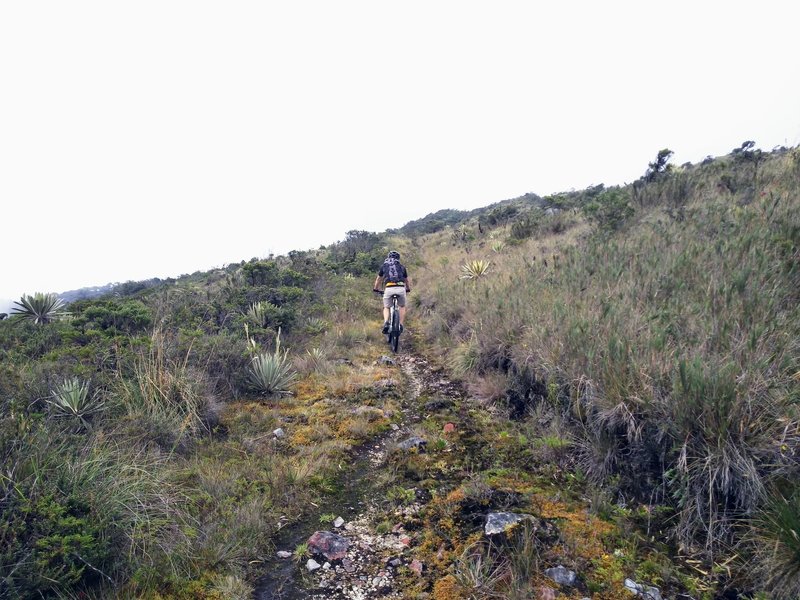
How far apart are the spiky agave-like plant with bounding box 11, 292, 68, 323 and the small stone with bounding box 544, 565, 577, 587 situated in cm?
896

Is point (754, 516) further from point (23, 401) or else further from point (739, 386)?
point (23, 401)

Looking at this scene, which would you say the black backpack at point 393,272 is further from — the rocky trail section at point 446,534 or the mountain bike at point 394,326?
the rocky trail section at point 446,534

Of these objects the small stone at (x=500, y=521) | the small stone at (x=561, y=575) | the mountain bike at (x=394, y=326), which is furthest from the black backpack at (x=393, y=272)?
the small stone at (x=561, y=575)

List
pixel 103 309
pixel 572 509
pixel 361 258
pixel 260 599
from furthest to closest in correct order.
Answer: pixel 361 258
pixel 103 309
pixel 572 509
pixel 260 599

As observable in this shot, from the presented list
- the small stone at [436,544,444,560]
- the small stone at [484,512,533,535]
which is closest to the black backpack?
the small stone at [484,512,533,535]

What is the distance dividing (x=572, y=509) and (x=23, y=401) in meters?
5.05

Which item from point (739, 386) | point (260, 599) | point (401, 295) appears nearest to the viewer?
point (260, 599)

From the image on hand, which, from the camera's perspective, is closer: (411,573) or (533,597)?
(533,597)

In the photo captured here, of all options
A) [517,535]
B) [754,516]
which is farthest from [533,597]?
[754,516]

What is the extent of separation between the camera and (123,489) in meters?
2.84

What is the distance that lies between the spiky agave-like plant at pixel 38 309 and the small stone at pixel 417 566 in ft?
26.6

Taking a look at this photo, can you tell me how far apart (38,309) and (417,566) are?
8797mm

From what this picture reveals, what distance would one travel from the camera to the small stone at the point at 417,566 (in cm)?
289

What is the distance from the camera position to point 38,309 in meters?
7.94
